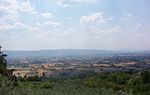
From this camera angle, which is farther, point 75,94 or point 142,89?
point 142,89

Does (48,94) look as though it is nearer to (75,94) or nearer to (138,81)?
(75,94)

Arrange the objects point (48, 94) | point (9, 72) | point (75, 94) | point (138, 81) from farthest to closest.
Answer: point (138, 81)
point (9, 72)
point (75, 94)
point (48, 94)

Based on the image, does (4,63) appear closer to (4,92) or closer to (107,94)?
(107,94)

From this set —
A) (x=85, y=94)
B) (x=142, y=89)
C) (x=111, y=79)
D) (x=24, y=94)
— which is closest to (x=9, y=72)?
(x=85, y=94)

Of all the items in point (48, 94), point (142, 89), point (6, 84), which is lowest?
point (142, 89)

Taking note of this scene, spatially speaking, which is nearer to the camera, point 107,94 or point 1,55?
point 107,94

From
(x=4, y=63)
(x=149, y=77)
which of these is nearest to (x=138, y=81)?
(x=149, y=77)

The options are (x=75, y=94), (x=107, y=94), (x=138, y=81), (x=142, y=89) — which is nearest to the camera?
(x=75, y=94)

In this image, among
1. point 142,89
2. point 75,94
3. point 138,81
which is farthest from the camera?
point 138,81

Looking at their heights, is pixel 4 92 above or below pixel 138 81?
above
